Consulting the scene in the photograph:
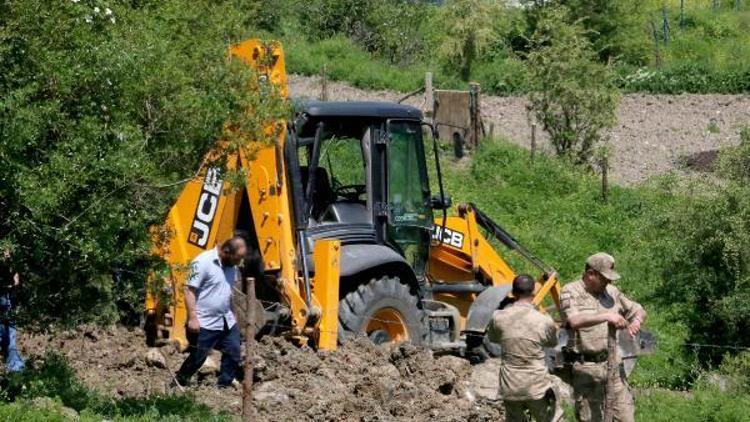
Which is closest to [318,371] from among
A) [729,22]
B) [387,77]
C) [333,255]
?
[333,255]

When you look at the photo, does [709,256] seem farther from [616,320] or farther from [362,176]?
[616,320]

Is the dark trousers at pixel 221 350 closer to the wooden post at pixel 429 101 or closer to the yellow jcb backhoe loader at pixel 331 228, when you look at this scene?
the yellow jcb backhoe loader at pixel 331 228

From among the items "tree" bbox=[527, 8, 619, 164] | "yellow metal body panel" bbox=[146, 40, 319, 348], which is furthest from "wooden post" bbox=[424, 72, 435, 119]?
"yellow metal body panel" bbox=[146, 40, 319, 348]

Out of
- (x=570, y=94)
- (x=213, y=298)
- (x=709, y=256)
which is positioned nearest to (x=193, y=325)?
(x=213, y=298)

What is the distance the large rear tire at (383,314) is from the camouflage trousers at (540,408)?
3272 millimetres

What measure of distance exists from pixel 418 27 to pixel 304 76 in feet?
23.2

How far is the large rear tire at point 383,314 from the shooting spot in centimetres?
1369

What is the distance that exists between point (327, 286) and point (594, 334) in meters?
3.33

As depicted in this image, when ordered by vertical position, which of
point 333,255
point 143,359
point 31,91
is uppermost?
point 31,91

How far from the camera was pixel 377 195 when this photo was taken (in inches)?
575

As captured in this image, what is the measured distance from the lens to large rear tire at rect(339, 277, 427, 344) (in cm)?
1369

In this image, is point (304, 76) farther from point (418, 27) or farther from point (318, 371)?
point (318, 371)

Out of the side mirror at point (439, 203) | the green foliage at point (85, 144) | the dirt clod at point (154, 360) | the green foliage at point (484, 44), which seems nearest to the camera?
the green foliage at point (85, 144)

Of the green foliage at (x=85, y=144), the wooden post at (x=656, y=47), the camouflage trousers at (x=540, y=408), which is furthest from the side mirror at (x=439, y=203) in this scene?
the wooden post at (x=656, y=47)
